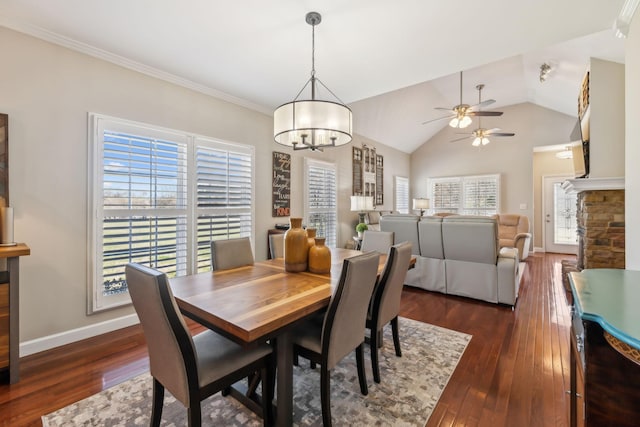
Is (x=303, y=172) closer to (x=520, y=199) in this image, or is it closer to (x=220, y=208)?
(x=220, y=208)

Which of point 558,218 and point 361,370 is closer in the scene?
point 361,370

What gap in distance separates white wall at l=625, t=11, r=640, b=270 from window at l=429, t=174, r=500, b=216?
5.61 m

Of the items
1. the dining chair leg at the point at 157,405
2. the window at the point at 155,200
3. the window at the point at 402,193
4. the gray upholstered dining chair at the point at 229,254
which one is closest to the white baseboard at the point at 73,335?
the window at the point at 155,200

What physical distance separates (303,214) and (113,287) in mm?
2763

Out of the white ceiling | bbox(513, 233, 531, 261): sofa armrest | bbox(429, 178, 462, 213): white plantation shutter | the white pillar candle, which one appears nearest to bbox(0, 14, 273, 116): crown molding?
the white ceiling

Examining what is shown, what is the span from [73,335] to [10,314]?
0.76 metres

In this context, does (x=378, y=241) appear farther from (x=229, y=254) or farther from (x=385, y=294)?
(x=229, y=254)

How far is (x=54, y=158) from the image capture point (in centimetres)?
239

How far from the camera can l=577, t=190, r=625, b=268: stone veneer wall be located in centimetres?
276

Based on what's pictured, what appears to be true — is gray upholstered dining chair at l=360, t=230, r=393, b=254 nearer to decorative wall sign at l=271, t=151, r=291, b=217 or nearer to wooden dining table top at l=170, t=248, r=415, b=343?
wooden dining table top at l=170, t=248, r=415, b=343

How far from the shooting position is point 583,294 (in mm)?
1105

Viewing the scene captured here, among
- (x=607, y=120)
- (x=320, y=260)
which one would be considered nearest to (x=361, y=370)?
(x=320, y=260)

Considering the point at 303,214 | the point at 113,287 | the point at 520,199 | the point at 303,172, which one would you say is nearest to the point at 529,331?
the point at 303,214

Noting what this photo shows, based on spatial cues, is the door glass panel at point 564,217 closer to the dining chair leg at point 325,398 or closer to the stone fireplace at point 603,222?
the stone fireplace at point 603,222
